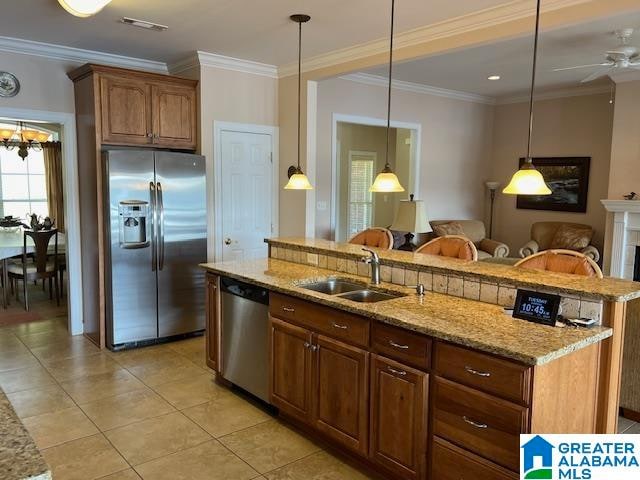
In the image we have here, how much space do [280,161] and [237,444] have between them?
335 cm

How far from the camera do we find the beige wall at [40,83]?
15.1 ft

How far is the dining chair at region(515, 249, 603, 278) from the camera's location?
295cm

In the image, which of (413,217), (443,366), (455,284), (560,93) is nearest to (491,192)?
(560,93)

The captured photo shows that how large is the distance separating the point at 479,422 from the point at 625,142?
216 inches

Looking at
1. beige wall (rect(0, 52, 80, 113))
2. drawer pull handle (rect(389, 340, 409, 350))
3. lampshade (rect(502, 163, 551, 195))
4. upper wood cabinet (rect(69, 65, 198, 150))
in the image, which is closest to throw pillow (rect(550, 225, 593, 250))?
lampshade (rect(502, 163, 551, 195))

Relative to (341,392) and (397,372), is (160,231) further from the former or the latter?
(397,372)

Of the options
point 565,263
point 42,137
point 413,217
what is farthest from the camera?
point 42,137

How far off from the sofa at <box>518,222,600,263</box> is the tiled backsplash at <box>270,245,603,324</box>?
4.07 m

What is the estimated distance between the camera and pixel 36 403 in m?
3.53

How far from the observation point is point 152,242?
470cm

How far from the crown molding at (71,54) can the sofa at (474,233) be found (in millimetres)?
4198

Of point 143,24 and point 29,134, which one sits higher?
point 143,24

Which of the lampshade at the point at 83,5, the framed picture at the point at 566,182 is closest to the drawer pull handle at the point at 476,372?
the lampshade at the point at 83,5

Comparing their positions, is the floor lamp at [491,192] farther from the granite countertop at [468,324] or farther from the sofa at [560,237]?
the granite countertop at [468,324]
